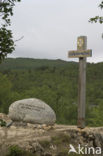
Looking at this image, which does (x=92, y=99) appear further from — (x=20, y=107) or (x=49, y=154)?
(x=49, y=154)

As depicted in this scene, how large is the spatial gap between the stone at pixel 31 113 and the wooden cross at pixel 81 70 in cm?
265

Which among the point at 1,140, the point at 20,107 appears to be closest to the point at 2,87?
the point at 20,107

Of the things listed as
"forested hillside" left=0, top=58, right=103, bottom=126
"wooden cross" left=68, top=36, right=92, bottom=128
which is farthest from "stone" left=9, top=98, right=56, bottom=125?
"forested hillside" left=0, top=58, right=103, bottom=126

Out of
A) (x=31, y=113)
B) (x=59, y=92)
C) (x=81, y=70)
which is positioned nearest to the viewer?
(x=81, y=70)

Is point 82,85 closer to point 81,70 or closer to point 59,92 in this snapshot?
point 81,70

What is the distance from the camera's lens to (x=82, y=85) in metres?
11.1

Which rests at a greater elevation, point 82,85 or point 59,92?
point 82,85

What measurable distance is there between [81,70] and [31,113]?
137 inches

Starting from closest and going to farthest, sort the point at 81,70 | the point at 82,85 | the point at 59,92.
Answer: the point at 82,85 < the point at 81,70 < the point at 59,92

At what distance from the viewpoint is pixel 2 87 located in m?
41.9

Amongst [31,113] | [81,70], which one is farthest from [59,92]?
[81,70]

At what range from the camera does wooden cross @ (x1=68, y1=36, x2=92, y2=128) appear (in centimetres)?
1097

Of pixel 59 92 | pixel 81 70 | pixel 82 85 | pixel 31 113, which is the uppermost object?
pixel 81 70

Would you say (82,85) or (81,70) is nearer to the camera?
→ (82,85)
